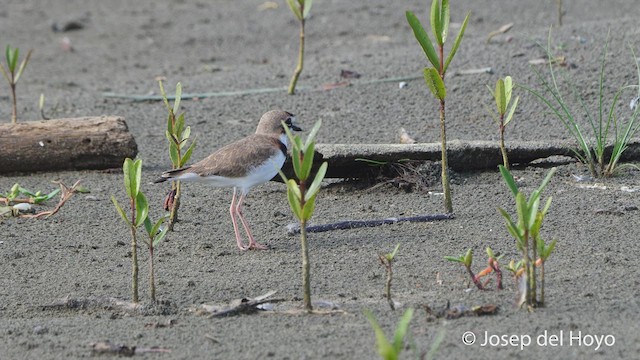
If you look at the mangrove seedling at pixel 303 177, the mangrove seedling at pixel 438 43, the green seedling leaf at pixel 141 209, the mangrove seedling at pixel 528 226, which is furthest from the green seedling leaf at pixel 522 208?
the green seedling leaf at pixel 141 209

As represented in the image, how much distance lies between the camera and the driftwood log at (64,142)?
7160mm

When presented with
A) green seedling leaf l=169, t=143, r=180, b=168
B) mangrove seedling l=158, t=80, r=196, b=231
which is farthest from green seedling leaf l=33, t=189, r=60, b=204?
green seedling leaf l=169, t=143, r=180, b=168

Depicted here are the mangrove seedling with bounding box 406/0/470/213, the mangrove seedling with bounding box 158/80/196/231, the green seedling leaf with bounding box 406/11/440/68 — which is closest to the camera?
the green seedling leaf with bounding box 406/11/440/68

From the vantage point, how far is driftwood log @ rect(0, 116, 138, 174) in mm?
7160

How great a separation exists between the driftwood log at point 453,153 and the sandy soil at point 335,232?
0.12 metres

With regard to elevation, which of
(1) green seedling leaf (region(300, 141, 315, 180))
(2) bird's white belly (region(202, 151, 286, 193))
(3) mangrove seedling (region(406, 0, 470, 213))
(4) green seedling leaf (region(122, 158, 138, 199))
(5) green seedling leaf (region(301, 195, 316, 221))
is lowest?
(2) bird's white belly (region(202, 151, 286, 193))

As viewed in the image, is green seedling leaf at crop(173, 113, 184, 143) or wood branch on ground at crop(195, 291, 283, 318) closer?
wood branch on ground at crop(195, 291, 283, 318)

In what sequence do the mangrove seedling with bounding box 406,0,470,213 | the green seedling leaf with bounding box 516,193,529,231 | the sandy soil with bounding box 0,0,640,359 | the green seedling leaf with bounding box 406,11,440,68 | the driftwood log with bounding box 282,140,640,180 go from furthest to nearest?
the driftwood log with bounding box 282,140,640,180, the mangrove seedling with bounding box 406,0,470,213, the green seedling leaf with bounding box 406,11,440,68, the sandy soil with bounding box 0,0,640,359, the green seedling leaf with bounding box 516,193,529,231

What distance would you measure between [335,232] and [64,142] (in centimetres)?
236

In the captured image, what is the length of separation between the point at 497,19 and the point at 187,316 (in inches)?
296

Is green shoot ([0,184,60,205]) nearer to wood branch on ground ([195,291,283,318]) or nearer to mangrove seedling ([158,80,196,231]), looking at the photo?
mangrove seedling ([158,80,196,231])

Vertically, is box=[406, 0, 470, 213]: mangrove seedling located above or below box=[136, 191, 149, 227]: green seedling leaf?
above

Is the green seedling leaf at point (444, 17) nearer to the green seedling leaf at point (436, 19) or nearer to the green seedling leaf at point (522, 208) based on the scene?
the green seedling leaf at point (436, 19)

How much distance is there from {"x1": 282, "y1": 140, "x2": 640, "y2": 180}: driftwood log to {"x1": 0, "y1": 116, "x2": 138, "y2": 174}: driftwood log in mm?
1558
